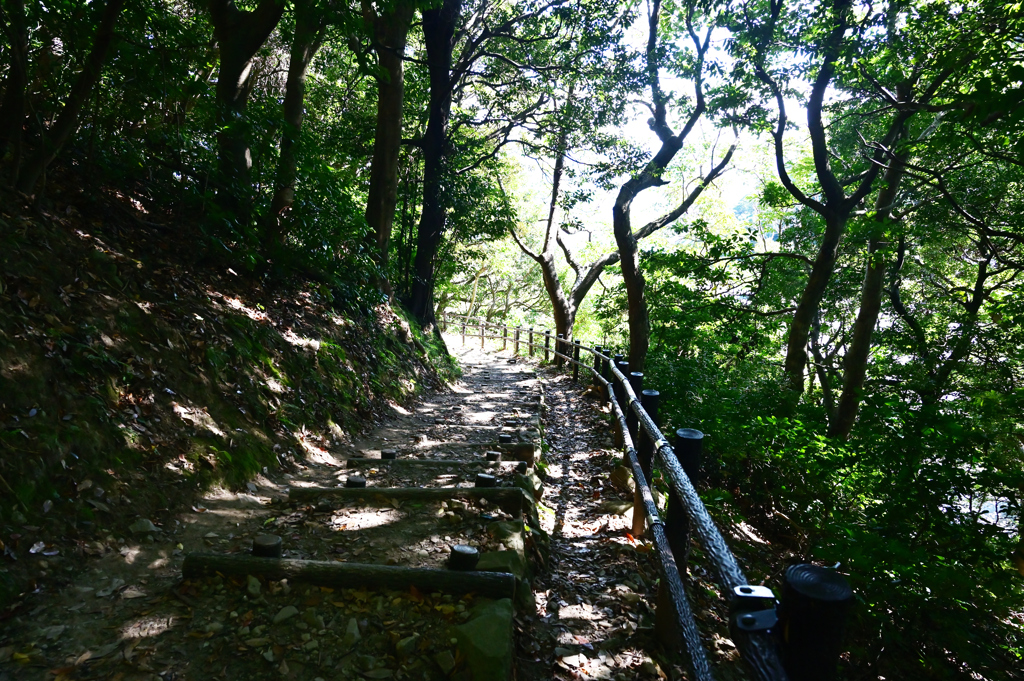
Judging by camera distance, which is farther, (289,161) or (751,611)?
(289,161)

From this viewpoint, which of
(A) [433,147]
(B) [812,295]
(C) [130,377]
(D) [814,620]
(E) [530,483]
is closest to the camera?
(D) [814,620]

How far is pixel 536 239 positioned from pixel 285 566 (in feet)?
83.4

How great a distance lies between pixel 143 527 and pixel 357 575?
1.50 meters

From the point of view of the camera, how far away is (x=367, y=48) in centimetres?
940

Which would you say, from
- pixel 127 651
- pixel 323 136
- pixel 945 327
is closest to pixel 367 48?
pixel 323 136

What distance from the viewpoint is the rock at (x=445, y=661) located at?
7.74 ft

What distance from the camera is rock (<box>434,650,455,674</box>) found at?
2359 millimetres

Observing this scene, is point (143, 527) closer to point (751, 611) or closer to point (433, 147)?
point (751, 611)

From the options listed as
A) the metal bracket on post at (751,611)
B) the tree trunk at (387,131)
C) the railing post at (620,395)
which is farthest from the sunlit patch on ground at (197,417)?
the tree trunk at (387,131)

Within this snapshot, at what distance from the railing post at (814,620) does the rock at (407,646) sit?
1.56 meters

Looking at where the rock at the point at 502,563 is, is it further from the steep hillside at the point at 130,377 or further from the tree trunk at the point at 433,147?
the tree trunk at the point at 433,147

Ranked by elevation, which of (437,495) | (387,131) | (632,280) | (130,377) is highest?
(387,131)

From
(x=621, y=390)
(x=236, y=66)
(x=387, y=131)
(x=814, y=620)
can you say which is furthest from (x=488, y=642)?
(x=387, y=131)

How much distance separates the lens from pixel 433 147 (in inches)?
508
